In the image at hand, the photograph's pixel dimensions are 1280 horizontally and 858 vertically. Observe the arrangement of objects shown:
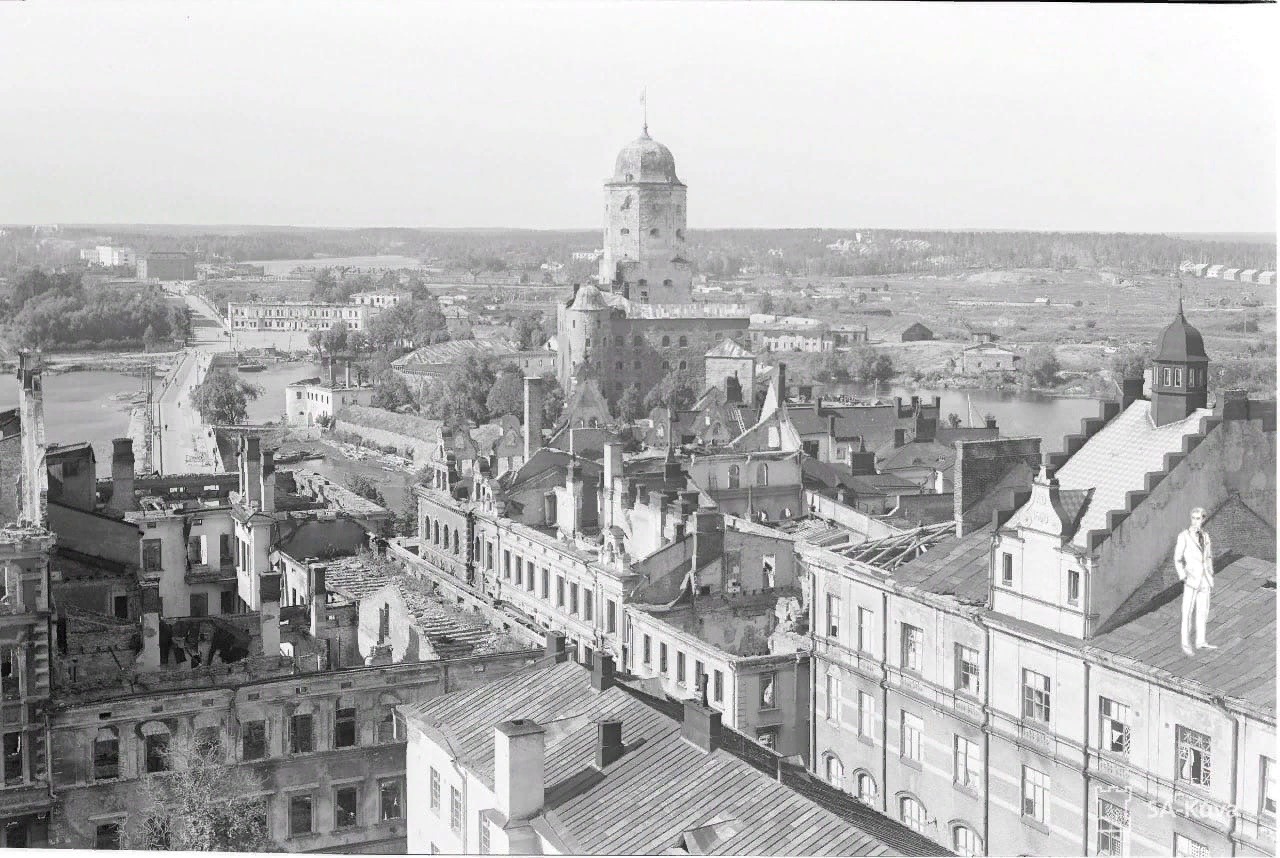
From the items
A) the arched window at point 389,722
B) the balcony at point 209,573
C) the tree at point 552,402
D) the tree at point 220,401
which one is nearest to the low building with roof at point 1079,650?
the arched window at point 389,722

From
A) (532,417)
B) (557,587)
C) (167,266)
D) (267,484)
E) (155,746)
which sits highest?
(167,266)

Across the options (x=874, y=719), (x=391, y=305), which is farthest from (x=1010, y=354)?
(x=874, y=719)

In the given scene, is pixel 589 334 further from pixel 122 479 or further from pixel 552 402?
pixel 122 479

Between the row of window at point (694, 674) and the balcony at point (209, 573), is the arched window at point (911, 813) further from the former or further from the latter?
the balcony at point (209, 573)

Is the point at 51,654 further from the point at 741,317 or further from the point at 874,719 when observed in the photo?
the point at 741,317

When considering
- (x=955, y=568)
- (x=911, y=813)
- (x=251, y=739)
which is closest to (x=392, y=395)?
(x=251, y=739)

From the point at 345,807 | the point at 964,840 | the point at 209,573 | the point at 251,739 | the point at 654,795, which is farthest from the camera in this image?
the point at 209,573
